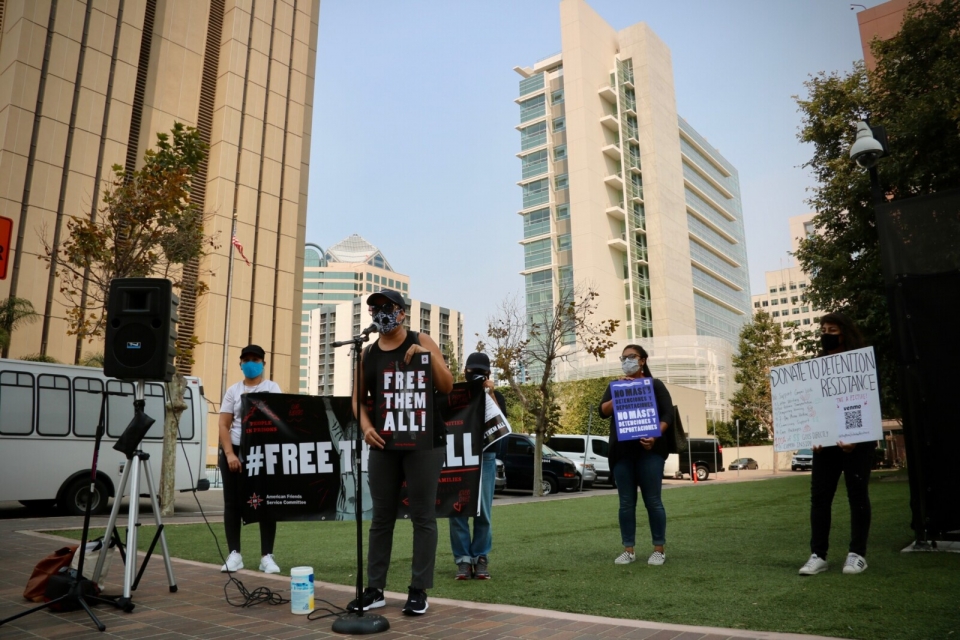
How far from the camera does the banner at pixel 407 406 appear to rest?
14.3 feet

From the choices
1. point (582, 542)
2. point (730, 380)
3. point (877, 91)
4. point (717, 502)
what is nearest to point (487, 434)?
point (582, 542)

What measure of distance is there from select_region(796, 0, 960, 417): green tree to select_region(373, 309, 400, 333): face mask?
1442 centimetres

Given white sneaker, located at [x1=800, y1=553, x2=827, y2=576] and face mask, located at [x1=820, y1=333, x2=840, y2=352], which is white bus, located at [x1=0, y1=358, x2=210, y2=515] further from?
face mask, located at [x1=820, y1=333, x2=840, y2=352]

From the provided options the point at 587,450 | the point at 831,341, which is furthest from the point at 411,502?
the point at 587,450

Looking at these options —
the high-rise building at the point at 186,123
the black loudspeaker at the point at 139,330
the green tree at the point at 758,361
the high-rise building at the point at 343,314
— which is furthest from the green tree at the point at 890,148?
the high-rise building at the point at 343,314

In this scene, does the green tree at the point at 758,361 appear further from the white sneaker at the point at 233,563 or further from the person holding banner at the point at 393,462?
the person holding banner at the point at 393,462

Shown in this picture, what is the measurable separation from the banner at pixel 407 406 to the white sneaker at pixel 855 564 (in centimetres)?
316

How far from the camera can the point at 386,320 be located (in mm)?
4418

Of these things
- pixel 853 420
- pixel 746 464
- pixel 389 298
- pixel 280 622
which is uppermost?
pixel 389 298

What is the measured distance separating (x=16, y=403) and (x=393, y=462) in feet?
36.4

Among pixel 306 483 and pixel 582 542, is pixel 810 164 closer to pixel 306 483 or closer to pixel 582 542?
pixel 582 542

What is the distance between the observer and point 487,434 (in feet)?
19.0

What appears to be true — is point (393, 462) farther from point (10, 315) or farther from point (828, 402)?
point (10, 315)

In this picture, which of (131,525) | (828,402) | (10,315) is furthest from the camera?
(10,315)
